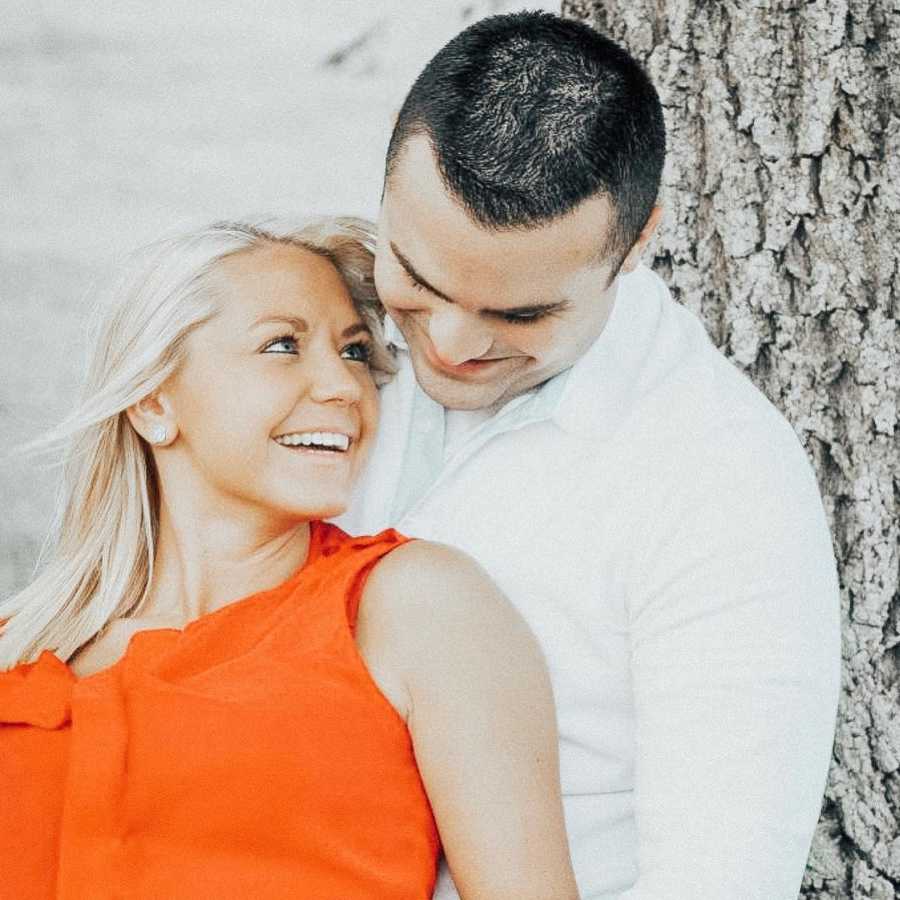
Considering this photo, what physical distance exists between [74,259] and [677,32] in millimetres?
1777

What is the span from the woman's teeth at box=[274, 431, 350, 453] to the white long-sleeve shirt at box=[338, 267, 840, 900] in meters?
0.14

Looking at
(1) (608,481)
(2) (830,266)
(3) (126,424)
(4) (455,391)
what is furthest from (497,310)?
(2) (830,266)

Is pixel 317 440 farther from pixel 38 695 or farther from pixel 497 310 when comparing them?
pixel 38 695

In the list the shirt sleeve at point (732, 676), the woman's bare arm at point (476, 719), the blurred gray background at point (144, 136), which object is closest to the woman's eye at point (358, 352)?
the woman's bare arm at point (476, 719)

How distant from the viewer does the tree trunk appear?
231 cm

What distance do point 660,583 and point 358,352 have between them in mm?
578

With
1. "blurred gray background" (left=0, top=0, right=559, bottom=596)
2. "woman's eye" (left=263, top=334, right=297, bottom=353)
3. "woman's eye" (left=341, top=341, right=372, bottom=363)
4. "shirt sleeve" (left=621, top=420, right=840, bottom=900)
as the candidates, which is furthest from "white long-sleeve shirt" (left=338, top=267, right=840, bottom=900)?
"blurred gray background" (left=0, top=0, right=559, bottom=596)

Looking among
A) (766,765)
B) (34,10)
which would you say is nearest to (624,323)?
(766,765)

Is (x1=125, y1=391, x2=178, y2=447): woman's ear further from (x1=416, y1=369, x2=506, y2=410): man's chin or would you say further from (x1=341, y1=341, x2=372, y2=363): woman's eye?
(x1=416, y1=369, x2=506, y2=410): man's chin

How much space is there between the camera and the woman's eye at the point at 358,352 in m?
2.12

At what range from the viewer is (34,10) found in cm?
366

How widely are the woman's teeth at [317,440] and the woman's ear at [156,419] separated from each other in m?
0.18

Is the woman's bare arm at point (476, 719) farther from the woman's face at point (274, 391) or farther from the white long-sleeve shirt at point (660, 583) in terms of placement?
the woman's face at point (274, 391)

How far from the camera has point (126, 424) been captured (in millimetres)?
2150
